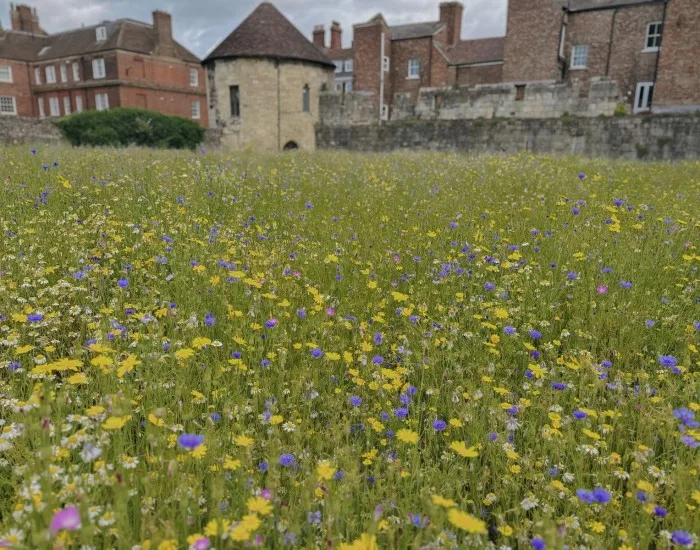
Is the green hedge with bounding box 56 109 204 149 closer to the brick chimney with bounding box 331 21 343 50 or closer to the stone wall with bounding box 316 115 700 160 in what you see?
the stone wall with bounding box 316 115 700 160

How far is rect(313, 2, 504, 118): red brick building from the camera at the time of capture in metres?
35.2

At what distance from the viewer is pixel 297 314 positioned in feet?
11.7

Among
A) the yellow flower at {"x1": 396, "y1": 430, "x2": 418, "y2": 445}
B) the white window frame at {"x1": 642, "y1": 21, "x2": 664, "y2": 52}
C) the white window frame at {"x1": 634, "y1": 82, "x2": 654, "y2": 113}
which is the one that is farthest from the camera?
the white window frame at {"x1": 634, "y1": 82, "x2": 654, "y2": 113}

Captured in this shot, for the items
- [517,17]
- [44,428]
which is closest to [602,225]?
[44,428]

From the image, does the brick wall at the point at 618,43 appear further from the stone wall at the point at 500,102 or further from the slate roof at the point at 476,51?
the stone wall at the point at 500,102

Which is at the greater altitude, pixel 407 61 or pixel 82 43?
pixel 82 43

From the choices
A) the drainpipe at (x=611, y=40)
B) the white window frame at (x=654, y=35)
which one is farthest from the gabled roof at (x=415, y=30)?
the white window frame at (x=654, y=35)

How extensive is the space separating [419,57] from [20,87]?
3811cm

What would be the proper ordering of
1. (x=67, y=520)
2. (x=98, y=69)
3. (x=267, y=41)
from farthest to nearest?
(x=98, y=69)
(x=267, y=41)
(x=67, y=520)

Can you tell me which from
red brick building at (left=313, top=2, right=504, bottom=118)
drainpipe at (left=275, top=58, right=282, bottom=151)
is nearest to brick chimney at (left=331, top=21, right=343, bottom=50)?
red brick building at (left=313, top=2, right=504, bottom=118)

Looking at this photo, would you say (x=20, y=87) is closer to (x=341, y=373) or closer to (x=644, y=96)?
(x=644, y=96)

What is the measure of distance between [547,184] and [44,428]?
8109mm

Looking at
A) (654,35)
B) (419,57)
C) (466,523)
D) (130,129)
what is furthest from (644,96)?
(466,523)

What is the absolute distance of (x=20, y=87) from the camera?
152ft
